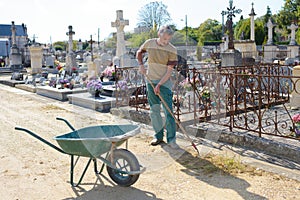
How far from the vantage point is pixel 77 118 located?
7.52 meters

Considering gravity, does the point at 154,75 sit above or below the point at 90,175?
above

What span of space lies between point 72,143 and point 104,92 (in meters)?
6.35

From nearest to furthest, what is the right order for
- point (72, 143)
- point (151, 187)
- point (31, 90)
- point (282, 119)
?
point (72, 143) → point (151, 187) → point (282, 119) → point (31, 90)

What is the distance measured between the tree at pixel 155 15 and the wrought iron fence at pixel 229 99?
1373 mm

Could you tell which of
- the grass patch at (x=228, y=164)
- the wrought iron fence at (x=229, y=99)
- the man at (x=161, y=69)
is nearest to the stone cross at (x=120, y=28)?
the wrought iron fence at (x=229, y=99)

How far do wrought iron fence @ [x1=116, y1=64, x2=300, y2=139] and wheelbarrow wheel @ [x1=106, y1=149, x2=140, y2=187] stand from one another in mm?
2019

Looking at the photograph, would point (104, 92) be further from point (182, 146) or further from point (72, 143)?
point (72, 143)

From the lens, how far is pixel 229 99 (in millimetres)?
6473

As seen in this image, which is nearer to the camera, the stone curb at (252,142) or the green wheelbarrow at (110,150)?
the green wheelbarrow at (110,150)

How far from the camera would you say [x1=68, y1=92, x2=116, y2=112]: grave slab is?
8266mm

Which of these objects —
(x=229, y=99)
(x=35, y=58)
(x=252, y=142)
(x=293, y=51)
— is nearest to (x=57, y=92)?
(x=229, y=99)

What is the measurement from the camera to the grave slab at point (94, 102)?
27.1ft

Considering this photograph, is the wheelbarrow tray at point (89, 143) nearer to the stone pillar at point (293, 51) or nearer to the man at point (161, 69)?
the man at point (161, 69)

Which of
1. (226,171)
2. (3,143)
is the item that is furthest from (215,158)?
(3,143)
